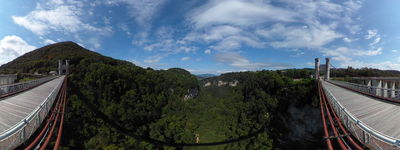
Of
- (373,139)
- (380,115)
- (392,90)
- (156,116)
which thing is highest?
(392,90)

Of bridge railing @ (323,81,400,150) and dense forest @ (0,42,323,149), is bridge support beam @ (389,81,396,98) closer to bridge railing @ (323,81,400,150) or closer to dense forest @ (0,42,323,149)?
bridge railing @ (323,81,400,150)

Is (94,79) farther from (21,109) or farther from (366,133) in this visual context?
(366,133)

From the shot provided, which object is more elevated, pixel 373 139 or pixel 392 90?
pixel 392 90

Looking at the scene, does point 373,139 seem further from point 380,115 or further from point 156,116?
point 156,116

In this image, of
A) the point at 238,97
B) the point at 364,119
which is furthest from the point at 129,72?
the point at 364,119

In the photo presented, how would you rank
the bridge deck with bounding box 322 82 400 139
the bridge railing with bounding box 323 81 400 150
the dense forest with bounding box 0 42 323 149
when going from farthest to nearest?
the dense forest with bounding box 0 42 323 149 < the bridge deck with bounding box 322 82 400 139 < the bridge railing with bounding box 323 81 400 150

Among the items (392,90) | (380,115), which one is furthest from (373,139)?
(392,90)

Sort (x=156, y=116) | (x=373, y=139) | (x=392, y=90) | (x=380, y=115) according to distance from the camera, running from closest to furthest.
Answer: (x=373, y=139) → (x=380, y=115) → (x=392, y=90) → (x=156, y=116)

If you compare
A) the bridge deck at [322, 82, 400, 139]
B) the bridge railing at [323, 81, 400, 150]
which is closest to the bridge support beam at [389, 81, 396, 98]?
the bridge deck at [322, 82, 400, 139]

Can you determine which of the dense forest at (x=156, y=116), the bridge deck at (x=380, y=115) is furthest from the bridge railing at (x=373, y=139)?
the dense forest at (x=156, y=116)

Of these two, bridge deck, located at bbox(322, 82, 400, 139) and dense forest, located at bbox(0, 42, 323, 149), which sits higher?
bridge deck, located at bbox(322, 82, 400, 139)

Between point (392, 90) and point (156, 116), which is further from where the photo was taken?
point (156, 116)
